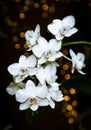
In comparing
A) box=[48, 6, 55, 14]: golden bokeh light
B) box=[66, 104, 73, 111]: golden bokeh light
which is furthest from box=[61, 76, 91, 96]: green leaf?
box=[48, 6, 55, 14]: golden bokeh light

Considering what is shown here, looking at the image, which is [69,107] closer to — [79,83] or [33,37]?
[79,83]

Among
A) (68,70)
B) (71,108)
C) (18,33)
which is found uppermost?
(18,33)

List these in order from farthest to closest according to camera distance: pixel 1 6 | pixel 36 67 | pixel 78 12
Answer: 1. pixel 78 12
2. pixel 1 6
3. pixel 36 67

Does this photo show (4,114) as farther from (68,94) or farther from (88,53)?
(88,53)

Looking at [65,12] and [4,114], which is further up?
[65,12]

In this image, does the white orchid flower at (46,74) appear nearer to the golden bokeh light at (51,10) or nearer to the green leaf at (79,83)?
the green leaf at (79,83)

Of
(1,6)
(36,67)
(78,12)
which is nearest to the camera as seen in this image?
(36,67)

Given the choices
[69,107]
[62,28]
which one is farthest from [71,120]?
[62,28]

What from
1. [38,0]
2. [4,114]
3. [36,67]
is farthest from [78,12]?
[36,67]
